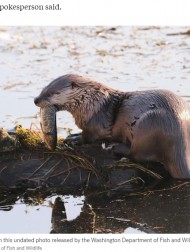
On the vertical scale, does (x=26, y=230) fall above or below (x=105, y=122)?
below

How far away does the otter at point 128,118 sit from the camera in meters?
4.76

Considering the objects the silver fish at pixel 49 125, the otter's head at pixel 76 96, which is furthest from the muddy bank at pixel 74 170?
the otter's head at pixel 76 96

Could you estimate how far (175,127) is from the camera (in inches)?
187

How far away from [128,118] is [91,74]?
2.81 m

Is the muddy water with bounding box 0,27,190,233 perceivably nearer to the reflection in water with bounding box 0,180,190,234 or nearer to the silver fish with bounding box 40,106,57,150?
the reflection in water with bounding box 0,180,190,234

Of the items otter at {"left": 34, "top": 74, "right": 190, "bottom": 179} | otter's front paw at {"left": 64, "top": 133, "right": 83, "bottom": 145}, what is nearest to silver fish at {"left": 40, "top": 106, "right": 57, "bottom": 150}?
otter at {"left": 34, "top": 74, "right": 190, "bottom": 179}

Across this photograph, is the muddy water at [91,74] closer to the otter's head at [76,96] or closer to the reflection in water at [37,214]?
the reflection in water at [37,214]

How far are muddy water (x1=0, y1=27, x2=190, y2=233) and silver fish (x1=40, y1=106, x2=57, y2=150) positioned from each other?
0.93 ft

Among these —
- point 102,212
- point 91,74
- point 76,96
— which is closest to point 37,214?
point 102,212

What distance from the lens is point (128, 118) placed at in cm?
489
